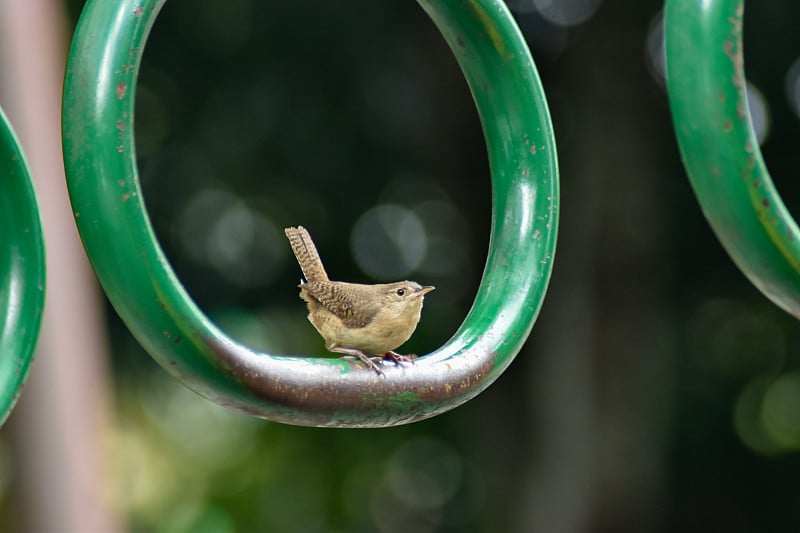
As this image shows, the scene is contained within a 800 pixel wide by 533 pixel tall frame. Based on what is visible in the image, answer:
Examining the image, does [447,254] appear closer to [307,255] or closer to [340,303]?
[307,255]

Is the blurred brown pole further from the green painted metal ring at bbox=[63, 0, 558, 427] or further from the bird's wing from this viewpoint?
the green painted metal ring at bbox=[63, 0, 558, 427]

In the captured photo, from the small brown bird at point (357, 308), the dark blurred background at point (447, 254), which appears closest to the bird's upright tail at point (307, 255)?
Answer: the small brown bird at point (357, 308)

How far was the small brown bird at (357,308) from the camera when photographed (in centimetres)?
302

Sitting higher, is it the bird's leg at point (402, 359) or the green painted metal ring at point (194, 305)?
the green painted metal ring at point (194, 305)

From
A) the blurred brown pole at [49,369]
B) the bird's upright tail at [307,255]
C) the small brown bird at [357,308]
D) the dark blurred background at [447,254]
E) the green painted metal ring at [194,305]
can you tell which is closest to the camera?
the green painted metal ring at [194,305]

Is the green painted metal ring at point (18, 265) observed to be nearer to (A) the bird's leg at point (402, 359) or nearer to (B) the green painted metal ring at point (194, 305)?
(B) the green painted metal ring at point (194, 305)

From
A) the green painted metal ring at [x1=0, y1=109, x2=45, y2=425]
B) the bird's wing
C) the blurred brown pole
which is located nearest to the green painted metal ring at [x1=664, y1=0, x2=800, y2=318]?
the green painted metal ring at [x1=0, y1=109, x2=45, y2=425]

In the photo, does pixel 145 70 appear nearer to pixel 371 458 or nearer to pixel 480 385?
pixel 371 458

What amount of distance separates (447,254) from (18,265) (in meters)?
7.92

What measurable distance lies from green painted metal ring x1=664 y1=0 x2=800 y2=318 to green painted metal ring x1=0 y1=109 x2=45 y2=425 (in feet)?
3.20

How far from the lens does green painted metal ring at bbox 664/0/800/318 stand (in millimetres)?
1582

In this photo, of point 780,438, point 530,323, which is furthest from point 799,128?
point 530,323

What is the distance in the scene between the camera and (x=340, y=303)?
128 inches

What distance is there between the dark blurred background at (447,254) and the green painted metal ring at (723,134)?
697 cm
